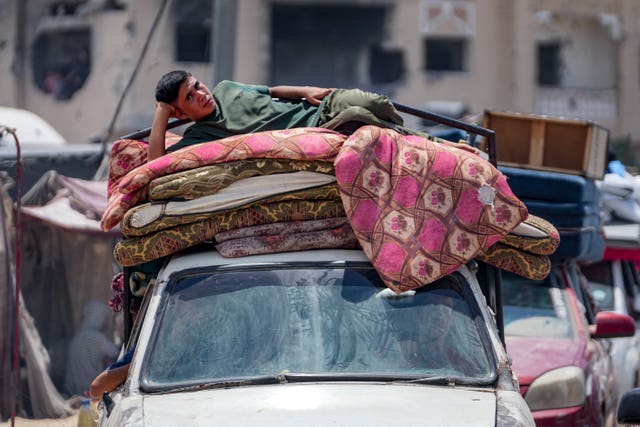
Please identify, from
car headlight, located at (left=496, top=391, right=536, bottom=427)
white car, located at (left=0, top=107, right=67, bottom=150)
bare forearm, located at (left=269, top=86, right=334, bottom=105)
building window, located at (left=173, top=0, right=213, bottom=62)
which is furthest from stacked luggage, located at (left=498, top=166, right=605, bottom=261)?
building window, located at (left=173, top=0, right=213, bottom=62)

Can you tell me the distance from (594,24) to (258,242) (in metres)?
27.5

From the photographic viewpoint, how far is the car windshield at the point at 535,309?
8.00 meters

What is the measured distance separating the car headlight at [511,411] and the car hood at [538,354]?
271 cm

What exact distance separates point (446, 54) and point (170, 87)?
25.3 m

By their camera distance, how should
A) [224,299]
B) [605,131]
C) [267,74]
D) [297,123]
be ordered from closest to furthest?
[224,299] < [297,123] < [605,131] < [267,74]

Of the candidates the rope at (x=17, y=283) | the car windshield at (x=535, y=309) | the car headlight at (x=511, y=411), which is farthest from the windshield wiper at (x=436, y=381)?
the rope at (x=17, y=283)

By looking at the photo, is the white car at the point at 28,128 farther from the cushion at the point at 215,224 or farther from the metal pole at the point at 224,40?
the cushion at the point at 215,224

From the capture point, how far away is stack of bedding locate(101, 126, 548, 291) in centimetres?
509

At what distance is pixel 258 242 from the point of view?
17.1 feet

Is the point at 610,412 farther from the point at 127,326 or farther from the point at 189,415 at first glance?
the point at 189,415

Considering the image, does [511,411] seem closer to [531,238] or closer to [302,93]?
[531,238]

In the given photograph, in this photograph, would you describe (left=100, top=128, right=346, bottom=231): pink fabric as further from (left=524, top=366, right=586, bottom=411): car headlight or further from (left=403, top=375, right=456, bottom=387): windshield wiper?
(left=524, top=366, right=586, bottom=411): car headlight

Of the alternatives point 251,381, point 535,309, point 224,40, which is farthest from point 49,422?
point 251,381

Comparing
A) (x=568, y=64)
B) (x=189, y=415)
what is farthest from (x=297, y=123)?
(x=568, y=64)
